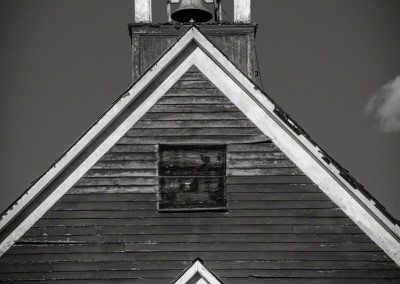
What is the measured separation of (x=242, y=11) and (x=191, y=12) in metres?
1.43

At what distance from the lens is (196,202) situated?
9.45 meters

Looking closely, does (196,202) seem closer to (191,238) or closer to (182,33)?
(191,238)

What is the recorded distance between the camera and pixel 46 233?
9.24 meters

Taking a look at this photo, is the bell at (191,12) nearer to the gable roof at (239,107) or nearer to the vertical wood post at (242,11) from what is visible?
the vertical wood post at (242,11)

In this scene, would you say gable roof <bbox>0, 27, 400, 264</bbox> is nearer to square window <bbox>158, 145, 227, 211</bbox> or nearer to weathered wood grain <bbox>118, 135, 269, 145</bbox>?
weathered wood grain <bbox>118, 135, 269, 145</bbox>

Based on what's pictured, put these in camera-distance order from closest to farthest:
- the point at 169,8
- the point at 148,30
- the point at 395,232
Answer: the point at 395,232 < the point at 148,30 < the point at 169,8

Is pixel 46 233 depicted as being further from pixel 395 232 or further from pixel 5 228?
pixel 395 232

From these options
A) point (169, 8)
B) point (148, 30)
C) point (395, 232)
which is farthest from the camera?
point (169, 8)

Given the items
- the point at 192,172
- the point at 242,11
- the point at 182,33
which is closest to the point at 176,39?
the point at 182,33

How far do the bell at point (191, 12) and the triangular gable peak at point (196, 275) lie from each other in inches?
231

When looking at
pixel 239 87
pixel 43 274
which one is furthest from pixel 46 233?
pixel 239 87

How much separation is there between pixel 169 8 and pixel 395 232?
696 cm

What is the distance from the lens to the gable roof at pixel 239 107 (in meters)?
9.20

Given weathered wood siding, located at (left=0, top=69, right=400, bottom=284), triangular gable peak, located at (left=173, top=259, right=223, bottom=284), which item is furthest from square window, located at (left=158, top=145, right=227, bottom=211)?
triangular gable peak, located at (left=173, top=259, right=223, bottom=284)
